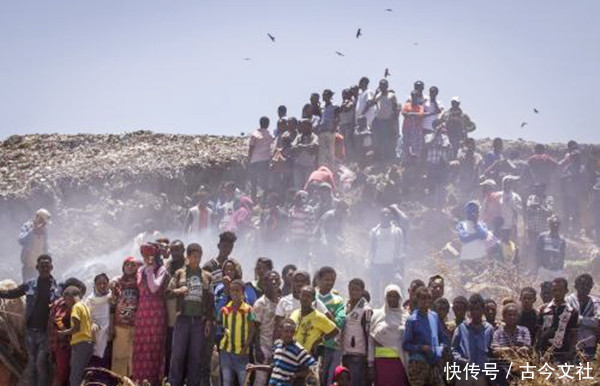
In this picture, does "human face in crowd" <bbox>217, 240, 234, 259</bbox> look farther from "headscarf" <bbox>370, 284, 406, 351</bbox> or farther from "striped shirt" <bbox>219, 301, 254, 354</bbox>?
"headscarf" <bbox>370, 284, 406, 351</bbox>

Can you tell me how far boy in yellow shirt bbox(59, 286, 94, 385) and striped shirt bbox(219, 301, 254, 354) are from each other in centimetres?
174

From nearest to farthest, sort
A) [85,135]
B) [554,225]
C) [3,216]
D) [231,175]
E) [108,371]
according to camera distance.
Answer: [108,371], [554,225], [3,216], [231,175], [85,135]

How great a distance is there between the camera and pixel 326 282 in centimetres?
980

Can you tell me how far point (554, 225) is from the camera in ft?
48.4

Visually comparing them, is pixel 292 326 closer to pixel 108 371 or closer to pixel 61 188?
pixel 108 371

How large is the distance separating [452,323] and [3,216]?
10.7m

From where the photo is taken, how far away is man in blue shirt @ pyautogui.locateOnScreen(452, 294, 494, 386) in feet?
31.2

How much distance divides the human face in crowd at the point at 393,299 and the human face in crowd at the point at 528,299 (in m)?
1.66

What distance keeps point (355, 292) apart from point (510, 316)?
5.92ft

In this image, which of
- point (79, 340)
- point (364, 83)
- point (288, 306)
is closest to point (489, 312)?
point (288, 306)

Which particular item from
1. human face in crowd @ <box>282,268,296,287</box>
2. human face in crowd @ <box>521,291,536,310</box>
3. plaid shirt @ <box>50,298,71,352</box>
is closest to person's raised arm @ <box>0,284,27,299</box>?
plaid shirt @ <box>50,298,71,352</box>

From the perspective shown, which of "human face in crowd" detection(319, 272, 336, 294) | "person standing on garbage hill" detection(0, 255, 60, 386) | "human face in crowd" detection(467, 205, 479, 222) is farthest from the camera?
"human face in crowd" detection(467, 205, 479, 222)

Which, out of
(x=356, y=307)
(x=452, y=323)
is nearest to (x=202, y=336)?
(x=356, y=307)

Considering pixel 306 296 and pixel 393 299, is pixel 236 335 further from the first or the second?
pixel 393 299
